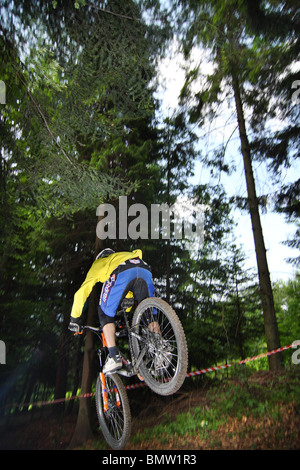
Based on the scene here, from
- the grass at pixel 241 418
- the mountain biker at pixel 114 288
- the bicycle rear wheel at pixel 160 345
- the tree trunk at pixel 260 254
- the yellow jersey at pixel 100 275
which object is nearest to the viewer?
the bicycle rear wheel at pixel 160 345

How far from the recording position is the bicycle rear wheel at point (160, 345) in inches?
84.9

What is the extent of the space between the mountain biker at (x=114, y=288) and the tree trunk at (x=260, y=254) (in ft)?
10.5

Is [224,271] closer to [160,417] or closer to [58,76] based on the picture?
[160,417]

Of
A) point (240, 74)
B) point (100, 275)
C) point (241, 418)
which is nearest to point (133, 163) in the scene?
point (240, 74)

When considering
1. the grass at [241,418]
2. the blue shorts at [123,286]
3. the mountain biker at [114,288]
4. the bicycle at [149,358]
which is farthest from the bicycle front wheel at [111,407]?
the grass at [241,418]

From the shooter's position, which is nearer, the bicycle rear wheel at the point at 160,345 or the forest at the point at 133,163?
the bicycle rear wheel at the point at 160,345

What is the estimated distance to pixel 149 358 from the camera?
254 centimetres

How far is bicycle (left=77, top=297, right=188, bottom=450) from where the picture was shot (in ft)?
7.25

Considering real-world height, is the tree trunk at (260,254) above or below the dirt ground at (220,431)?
above

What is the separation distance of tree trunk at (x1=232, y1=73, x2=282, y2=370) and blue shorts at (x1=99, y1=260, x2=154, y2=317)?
322 cm

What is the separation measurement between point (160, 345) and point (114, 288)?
0.78 metres

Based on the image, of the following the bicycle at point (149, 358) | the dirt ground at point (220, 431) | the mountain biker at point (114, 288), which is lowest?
the dirt ground at point (220, 431)

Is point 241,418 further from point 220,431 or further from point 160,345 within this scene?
point 160,345

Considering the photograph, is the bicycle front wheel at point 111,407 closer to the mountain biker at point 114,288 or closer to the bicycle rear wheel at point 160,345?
the mountain biker at point 114,288
